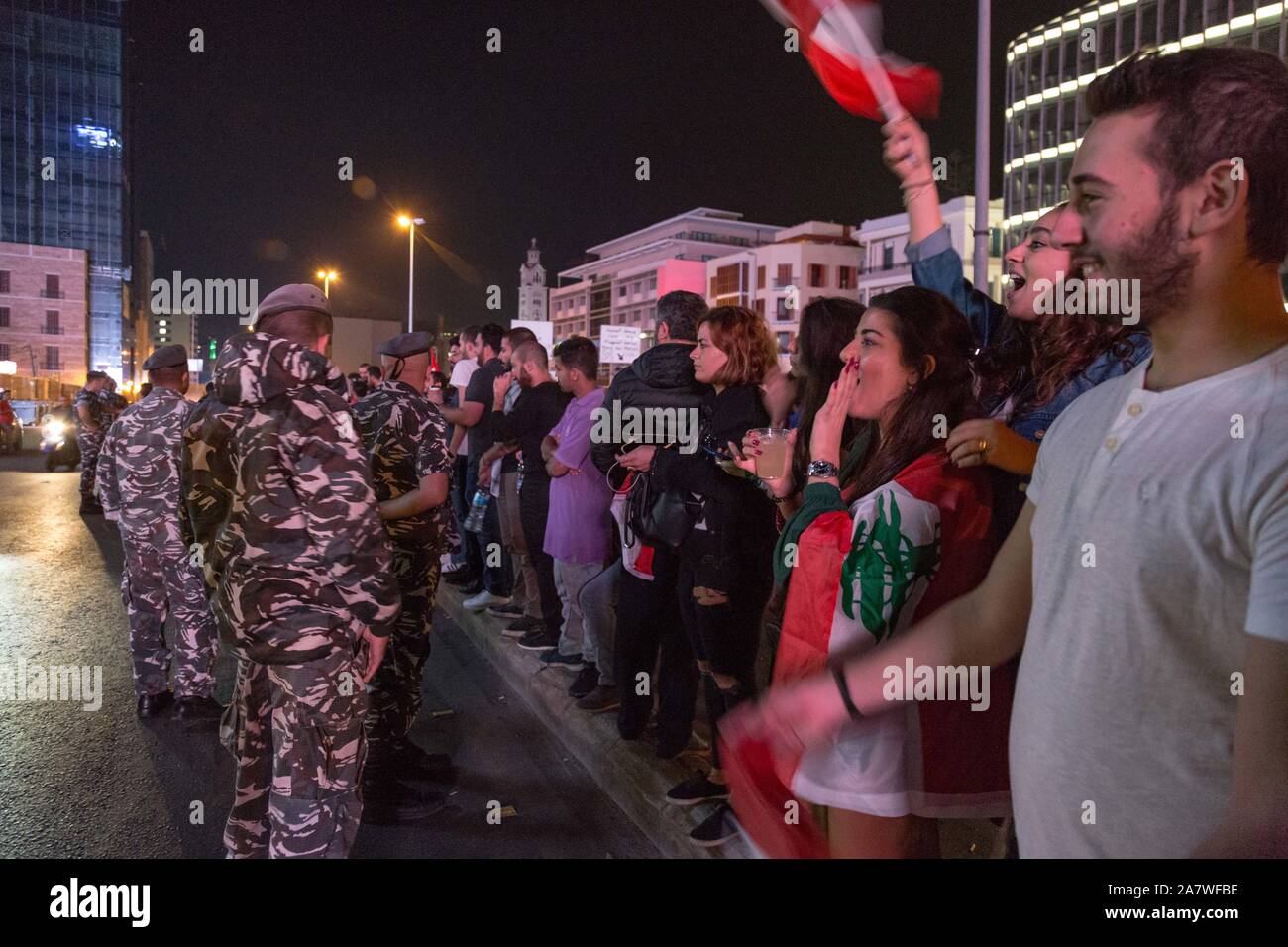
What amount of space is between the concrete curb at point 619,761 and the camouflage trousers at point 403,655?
981 millimetres

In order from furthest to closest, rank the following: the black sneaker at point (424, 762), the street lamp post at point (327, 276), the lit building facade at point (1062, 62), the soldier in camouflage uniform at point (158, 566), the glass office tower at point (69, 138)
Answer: the glass office tower at point (69, 138)
the lit building facade at point (1062, 62)
the street lamp post at point (327, 276)
the soldier in camouflage uniform at point (158, 566)
the black sneaker at point (424, 762)

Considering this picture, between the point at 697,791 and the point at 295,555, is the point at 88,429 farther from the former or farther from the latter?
the point at 697,791

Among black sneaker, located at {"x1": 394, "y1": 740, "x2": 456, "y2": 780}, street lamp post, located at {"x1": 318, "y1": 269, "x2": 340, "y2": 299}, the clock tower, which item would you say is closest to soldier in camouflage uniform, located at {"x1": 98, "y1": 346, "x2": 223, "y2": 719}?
black sneaker, located at {"x1": 394, "y1": 740, "x2": 456, "y2": 780}


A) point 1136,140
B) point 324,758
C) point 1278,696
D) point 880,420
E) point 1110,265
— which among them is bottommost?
point 324,758

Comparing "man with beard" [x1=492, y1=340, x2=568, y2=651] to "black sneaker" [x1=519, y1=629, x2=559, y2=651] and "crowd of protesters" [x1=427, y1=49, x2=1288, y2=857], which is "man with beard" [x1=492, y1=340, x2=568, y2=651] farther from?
"crowd of protesters" [x1=427, y1=49, x2=1288, y2=857]

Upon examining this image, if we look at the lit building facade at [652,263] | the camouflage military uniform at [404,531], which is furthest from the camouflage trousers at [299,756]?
the lit building facade at [652,263]

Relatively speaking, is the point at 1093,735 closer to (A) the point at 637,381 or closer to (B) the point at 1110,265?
(B) the point at 1110,265

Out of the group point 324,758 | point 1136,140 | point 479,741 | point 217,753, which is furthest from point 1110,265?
point 217,753

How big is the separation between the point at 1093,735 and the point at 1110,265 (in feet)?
2.36

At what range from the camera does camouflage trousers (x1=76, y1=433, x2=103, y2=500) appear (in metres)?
13.8

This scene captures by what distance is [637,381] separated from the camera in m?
4.61

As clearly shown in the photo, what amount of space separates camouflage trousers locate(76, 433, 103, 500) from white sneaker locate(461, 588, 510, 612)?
9208 millimetres

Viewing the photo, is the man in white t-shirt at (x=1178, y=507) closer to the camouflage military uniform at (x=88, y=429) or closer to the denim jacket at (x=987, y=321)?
the denim jacket at (x=987, y=321)

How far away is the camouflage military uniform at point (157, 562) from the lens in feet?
17.9
